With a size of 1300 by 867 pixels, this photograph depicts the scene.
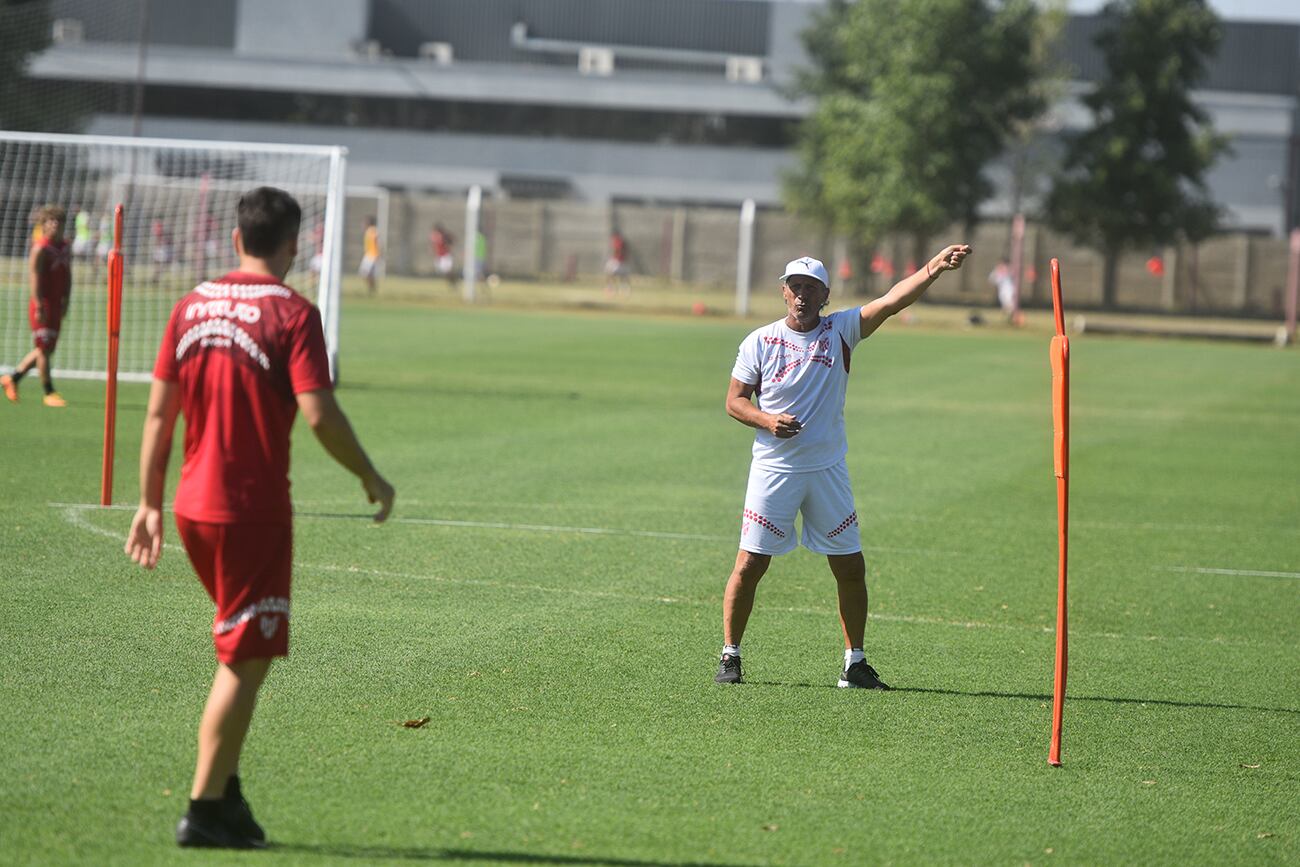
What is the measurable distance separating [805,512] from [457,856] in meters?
3.10

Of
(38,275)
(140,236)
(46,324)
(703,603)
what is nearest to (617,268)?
(140,236)

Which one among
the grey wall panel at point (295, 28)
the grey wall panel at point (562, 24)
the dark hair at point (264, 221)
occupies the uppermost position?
the grey wall panel at point (562, 24)

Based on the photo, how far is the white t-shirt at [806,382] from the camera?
304 inches

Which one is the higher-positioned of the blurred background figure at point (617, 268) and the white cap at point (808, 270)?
the blurred background figure at point (617, 268)

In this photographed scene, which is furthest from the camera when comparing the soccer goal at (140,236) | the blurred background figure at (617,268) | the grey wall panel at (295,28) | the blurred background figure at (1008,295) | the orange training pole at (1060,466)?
the grey wall panel at (295,28)

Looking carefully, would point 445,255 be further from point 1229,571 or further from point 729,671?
point 729,671

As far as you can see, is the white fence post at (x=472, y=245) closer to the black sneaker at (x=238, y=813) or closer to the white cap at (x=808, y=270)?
the white cap at (x=808, y=270)

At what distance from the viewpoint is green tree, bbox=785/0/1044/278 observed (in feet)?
155

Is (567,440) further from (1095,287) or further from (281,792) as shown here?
(1095,287)

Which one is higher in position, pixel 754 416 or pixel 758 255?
pixel 758 255

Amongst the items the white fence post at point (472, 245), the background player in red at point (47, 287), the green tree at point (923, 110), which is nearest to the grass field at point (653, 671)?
the background player in red at point (47, 287)

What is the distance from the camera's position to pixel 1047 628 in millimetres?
9320

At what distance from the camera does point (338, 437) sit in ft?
16.6

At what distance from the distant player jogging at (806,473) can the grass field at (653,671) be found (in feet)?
1.10
